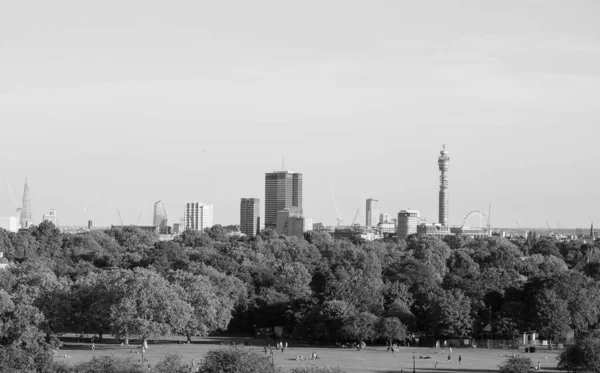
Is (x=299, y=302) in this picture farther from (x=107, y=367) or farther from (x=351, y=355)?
(x=107, y=367)

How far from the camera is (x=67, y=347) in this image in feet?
319

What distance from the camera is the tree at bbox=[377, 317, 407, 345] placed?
3915 inches

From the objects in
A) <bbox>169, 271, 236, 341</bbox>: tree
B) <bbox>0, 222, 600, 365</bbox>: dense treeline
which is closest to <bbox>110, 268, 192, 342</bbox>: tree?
<bbox>0, 222, 600, 365</bbox>: dense treeline

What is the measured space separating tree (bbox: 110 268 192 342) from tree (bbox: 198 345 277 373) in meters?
26.0

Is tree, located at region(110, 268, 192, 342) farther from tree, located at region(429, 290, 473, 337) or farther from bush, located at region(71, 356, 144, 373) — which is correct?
bush, located at region(71, 356, 144, 373)

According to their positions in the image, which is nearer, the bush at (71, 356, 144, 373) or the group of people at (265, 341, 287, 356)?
the bush at (71, 356, 144, 373)

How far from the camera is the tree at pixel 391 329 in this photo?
326ft

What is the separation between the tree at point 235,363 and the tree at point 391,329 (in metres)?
31.1

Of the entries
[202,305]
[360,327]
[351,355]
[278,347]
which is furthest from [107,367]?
[360,327]

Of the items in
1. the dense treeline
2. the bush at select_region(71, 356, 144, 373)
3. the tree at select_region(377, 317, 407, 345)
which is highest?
the dense treeline

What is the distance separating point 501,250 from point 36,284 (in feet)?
292

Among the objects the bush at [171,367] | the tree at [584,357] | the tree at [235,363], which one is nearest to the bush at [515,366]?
the tree at [584,357]

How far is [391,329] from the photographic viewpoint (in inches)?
3915

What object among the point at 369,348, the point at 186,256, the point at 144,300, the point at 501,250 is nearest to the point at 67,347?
the point at 144,300
